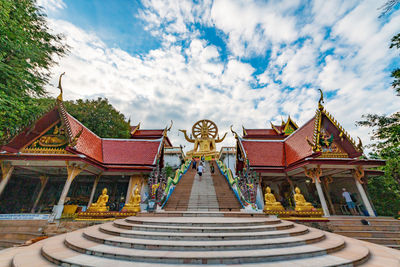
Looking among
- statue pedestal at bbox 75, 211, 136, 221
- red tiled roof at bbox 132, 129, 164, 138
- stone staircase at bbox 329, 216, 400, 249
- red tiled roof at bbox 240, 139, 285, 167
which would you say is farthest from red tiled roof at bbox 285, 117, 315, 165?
red tiled roof at bbox 132, 129, 164, 138

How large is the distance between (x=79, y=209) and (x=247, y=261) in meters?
10.9

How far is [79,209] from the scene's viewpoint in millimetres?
9531

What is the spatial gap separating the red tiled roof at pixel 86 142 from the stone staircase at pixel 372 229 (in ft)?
44.2

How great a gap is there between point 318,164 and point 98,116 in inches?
724

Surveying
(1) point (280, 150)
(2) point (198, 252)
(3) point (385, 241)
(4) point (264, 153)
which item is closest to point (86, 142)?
(2) point (198, 252)

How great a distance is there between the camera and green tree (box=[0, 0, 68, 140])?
20.6ft

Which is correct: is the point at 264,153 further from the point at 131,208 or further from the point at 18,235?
the point at 18,235

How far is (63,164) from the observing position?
30.0ft

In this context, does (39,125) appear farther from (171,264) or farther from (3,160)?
(171,264)

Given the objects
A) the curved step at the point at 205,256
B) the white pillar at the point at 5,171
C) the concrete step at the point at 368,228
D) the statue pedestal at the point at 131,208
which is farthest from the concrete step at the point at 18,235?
the concrete step at the point at 368,228

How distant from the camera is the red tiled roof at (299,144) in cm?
1043

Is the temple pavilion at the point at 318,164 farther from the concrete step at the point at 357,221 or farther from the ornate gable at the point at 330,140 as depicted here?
the concrete step at the point at 357,221

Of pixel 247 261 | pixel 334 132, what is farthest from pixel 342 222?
pixel 247 261

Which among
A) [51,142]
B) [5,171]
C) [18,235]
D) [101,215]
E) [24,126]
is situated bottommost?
[18,235]
